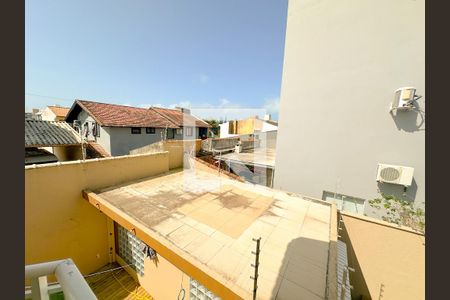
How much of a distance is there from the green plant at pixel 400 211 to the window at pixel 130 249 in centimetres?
829

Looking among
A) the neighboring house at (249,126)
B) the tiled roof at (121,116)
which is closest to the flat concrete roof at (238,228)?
the tiled roof at (121,116)

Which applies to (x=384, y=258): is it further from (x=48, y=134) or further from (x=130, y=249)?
(x=48, y=134)

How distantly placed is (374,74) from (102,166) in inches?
397

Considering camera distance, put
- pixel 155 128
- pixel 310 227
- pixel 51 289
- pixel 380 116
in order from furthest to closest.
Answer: pixel 155 128 → pixel 380 116 → pixel 310 227 → pixel 51 289

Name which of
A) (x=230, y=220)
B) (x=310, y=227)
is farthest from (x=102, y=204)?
(x=310, y=227)

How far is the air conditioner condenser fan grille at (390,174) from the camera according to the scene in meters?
5.82

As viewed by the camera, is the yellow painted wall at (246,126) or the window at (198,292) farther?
the yellow painted wall at (246,126)

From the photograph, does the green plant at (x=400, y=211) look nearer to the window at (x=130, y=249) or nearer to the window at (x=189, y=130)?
the window at (x=130, y=249)

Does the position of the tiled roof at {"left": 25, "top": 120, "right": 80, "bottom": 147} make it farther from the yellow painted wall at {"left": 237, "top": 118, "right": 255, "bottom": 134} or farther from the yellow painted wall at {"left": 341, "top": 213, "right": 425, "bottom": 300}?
the yellow painted wall at {"left": 237, "top": 118, "right": 255, "bottom": 134}

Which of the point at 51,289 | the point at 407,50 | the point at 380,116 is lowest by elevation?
the point at 51,289

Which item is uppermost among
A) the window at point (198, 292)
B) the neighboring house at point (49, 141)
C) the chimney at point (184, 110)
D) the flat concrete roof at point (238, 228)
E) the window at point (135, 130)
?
the chimney at point (184, 110)

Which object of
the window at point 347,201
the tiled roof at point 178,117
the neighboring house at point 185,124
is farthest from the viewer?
the tiled roof at point 178,117

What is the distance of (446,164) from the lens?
2.55 meters

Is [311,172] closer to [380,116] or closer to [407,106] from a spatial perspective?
[380,116]
